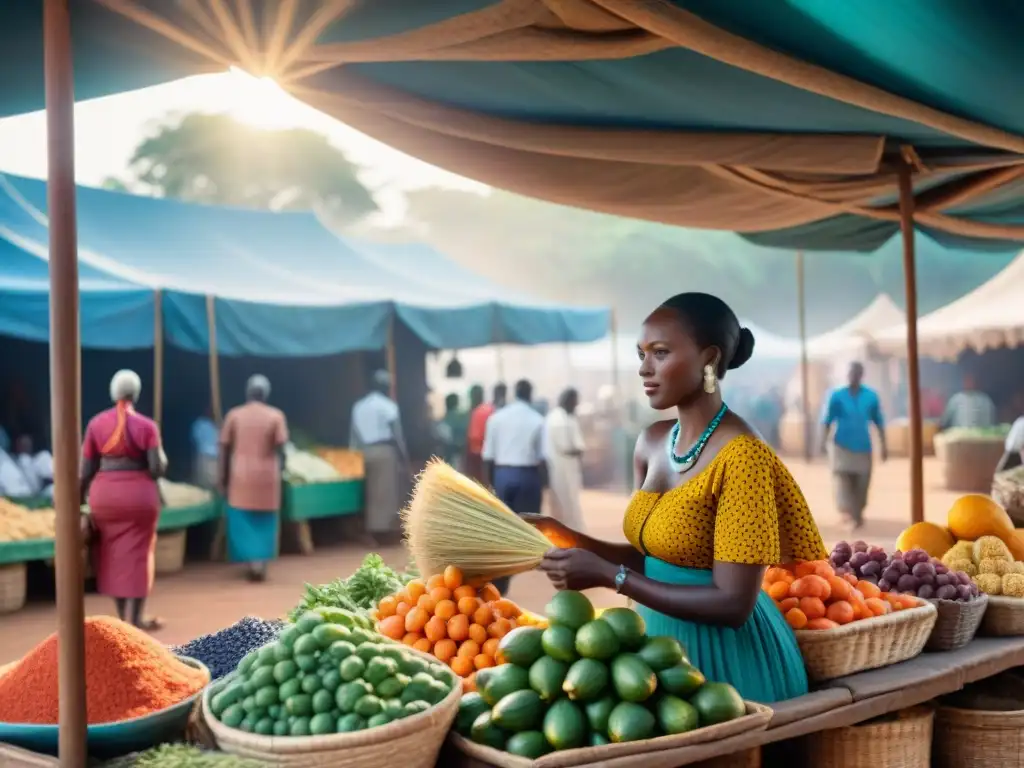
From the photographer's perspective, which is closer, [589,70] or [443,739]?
[443,739]

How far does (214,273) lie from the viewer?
393 inches

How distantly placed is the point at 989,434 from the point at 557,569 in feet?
45.3

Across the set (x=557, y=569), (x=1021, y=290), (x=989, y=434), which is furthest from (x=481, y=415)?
(x=1021, y=290)

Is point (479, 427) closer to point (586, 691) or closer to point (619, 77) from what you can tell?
point (619, 77)

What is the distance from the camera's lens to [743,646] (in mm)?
2488

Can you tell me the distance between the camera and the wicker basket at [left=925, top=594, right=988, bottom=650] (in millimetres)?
3217

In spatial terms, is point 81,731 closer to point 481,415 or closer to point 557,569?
point 557,569

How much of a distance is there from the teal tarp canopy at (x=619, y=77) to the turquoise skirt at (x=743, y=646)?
1460mm

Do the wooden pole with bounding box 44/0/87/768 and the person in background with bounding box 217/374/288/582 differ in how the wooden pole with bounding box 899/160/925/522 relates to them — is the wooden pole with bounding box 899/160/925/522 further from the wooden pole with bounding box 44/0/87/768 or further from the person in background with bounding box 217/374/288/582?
the person in background with bounding box 217/374/288/582

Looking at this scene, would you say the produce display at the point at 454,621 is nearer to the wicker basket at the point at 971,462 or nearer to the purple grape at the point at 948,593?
the purple grape at the point at 948,593

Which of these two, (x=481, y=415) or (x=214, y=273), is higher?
(x=214, y=273)

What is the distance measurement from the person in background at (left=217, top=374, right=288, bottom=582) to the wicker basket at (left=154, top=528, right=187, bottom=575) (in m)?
0.56

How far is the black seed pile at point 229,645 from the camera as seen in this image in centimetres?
288

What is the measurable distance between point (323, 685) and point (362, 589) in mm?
1540
